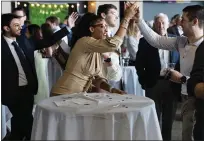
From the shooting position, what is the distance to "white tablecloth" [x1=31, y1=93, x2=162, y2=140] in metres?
1.97

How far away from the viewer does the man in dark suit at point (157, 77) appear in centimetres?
356

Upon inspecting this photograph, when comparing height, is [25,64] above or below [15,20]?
below

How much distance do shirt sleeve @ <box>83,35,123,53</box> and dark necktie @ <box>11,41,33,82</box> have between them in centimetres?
94

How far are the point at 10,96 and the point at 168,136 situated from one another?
1.60 metres

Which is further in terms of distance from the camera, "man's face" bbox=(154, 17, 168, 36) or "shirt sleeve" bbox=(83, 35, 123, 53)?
"man's face" bbox=(154, 17, 168, 36)

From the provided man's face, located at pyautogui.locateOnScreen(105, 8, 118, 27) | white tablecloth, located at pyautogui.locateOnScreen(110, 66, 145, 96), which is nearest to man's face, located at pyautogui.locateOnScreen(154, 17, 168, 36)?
man's face, located at pyautogui.locateOnScreen(105, 8, 118, 27)

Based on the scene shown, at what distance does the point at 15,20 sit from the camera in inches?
134

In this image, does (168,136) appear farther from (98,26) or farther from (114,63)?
(98,26)

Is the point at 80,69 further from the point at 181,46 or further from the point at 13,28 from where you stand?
the point at 13,28

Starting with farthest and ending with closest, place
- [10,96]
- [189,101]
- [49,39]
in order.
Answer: [49,39]
[10,96]
[189,101]

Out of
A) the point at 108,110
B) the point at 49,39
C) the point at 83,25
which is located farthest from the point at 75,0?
the point at 108,110

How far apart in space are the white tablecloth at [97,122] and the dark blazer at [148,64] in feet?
4.81

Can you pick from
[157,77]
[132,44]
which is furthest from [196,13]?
[132,44]

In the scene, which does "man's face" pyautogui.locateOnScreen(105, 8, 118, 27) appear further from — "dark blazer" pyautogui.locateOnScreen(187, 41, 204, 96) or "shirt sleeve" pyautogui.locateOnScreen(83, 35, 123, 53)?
"dark blazer" pyautogui.locateOnScreen(187, 41, 204, 96)
